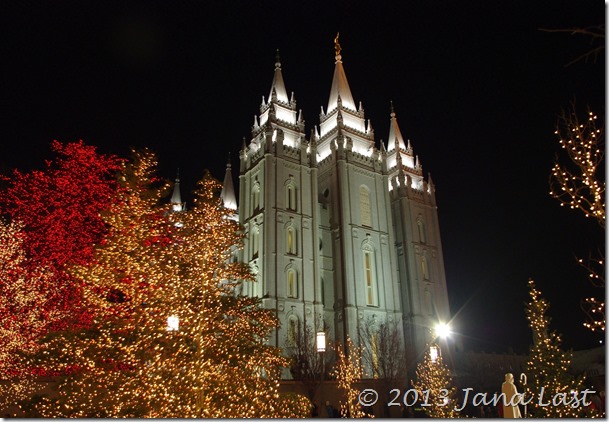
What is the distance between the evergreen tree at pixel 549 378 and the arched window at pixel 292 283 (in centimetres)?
2558

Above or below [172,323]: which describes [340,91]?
above

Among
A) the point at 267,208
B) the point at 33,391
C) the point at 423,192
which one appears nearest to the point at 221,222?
the point at 33,391

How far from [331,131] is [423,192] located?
12.7 meters

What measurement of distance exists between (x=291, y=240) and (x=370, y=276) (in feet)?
28.0

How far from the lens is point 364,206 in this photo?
4875cm

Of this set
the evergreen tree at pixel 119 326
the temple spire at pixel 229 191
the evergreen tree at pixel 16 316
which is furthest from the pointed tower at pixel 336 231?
the evergreen tree at pixel 119 326

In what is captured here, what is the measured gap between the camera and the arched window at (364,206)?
157ft

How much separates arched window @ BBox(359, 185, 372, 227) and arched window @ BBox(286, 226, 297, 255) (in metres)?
7.70

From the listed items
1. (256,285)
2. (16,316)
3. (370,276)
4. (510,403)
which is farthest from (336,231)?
(510,403)

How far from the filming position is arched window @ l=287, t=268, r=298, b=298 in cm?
4106

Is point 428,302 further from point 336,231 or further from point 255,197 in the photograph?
point 255,197

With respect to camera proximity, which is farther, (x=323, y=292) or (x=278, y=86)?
(x=278, y=86)

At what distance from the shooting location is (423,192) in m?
55.2

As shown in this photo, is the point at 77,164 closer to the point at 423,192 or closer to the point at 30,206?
the point at 30,206
